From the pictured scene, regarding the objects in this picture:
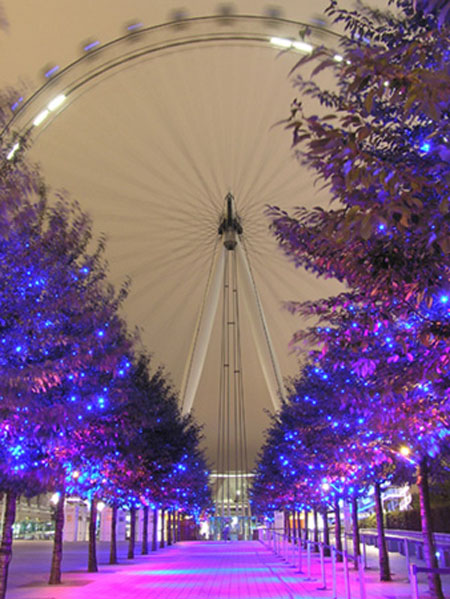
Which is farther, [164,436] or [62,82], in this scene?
[164,436]

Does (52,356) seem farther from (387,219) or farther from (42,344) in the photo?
(387,219)

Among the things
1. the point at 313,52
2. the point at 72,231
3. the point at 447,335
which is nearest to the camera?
the point at 313,52

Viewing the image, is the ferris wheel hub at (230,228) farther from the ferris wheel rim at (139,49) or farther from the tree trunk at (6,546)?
the tree trunk at (6,546)

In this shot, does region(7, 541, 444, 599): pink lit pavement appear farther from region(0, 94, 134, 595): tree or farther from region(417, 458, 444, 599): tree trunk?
region(0, 94, 134, 595): tree

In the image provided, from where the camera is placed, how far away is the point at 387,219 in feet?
16.5

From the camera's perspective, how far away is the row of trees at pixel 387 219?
4.20 meters

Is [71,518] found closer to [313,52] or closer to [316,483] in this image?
[316,483]

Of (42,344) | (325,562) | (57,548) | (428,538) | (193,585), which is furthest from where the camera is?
(325,562)

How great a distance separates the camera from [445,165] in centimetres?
526

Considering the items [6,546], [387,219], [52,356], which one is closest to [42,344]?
[52,356]

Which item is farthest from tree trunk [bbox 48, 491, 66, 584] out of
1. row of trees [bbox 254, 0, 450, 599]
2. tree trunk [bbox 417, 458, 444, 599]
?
row of trees [bbox 254, 0, 450, 599]

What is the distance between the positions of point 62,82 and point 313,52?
2220 centimetres

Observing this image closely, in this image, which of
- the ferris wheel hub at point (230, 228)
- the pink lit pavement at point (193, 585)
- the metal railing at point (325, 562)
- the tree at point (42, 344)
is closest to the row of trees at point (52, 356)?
the tree at point (42, 344)

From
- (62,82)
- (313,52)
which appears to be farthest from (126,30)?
(313,52)
